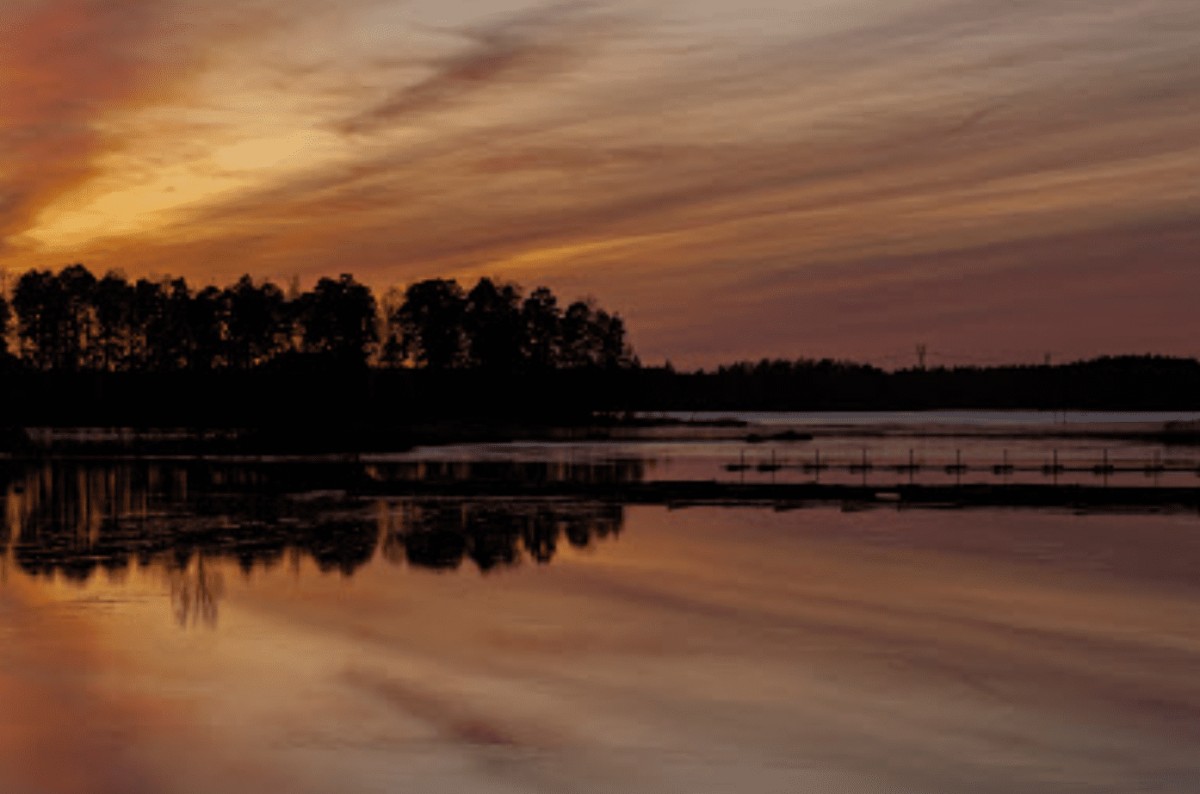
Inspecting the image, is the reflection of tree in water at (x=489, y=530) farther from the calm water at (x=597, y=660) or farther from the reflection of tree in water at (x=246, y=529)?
the calm water at (x=597, y=660)

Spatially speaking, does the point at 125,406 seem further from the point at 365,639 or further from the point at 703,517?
the point at 365,639

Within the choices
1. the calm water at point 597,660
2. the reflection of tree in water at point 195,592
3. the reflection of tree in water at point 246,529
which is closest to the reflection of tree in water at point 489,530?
the reflection of tree in water at point 246,529

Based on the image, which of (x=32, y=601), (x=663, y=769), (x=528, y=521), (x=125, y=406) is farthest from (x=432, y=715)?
(x=125, y=406)

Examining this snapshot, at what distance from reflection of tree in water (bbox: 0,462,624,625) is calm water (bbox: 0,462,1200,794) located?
26 cm

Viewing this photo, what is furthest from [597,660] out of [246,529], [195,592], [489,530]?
[246,529]

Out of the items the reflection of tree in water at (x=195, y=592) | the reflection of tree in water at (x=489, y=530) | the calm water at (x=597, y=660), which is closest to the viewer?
the calm water at (x=597, y=660)

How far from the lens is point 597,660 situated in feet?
79.7

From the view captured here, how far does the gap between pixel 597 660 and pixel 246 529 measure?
24.5 meters

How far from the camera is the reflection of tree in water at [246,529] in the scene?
37.1 meters

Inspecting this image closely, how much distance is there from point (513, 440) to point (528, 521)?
293ft

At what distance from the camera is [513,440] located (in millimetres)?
138625

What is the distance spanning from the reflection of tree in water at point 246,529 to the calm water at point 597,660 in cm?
26

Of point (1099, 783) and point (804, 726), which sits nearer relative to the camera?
point (1099, 783)

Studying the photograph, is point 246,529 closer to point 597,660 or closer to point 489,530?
point 489,530
